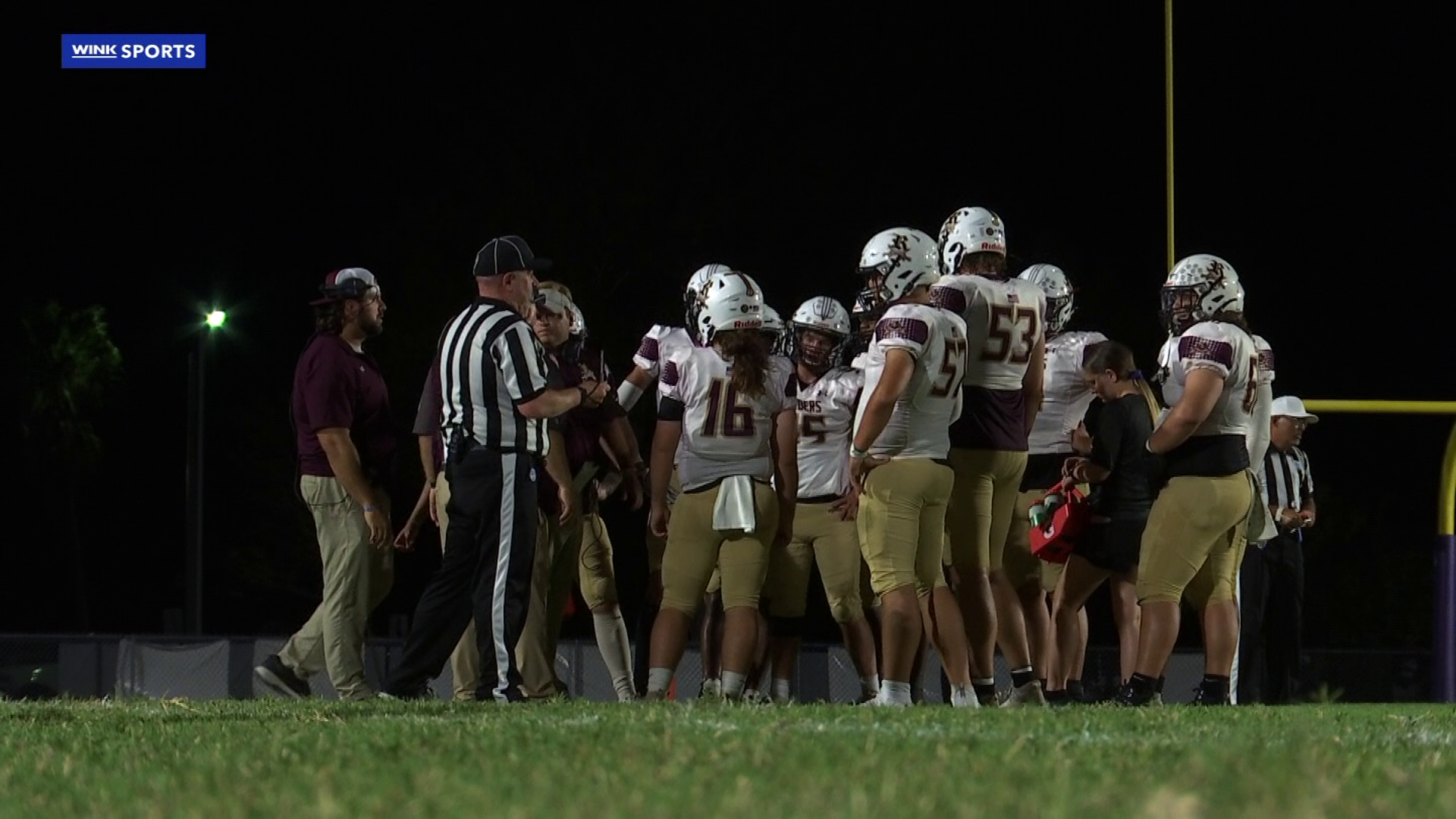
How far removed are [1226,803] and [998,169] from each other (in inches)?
1194

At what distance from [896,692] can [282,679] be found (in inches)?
110

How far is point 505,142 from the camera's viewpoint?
29469 millimetres

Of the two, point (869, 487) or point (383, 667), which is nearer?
point (869, 487)

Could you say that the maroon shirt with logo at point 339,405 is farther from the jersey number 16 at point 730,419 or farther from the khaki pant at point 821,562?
the khaki pant at point 821,562

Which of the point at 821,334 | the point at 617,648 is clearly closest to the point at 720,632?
the point at 617,648

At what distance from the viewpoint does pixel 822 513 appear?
954cm

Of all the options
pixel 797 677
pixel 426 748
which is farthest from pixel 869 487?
pixel 797 677

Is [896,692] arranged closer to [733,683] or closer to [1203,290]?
[733,683]

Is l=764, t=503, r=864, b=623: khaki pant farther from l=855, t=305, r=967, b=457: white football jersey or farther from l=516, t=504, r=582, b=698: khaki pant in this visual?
l=855, t=305, r=967, b=457: white football jersey

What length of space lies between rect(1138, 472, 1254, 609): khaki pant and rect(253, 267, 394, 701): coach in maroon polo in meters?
3.08

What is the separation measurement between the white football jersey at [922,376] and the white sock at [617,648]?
7.77ft

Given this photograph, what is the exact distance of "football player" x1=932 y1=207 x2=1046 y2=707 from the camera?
813 cm

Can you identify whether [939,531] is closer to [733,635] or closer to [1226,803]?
[733,635]

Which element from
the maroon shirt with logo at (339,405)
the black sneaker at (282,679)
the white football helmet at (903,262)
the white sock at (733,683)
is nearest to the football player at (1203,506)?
the white football helmet at (903,262)
